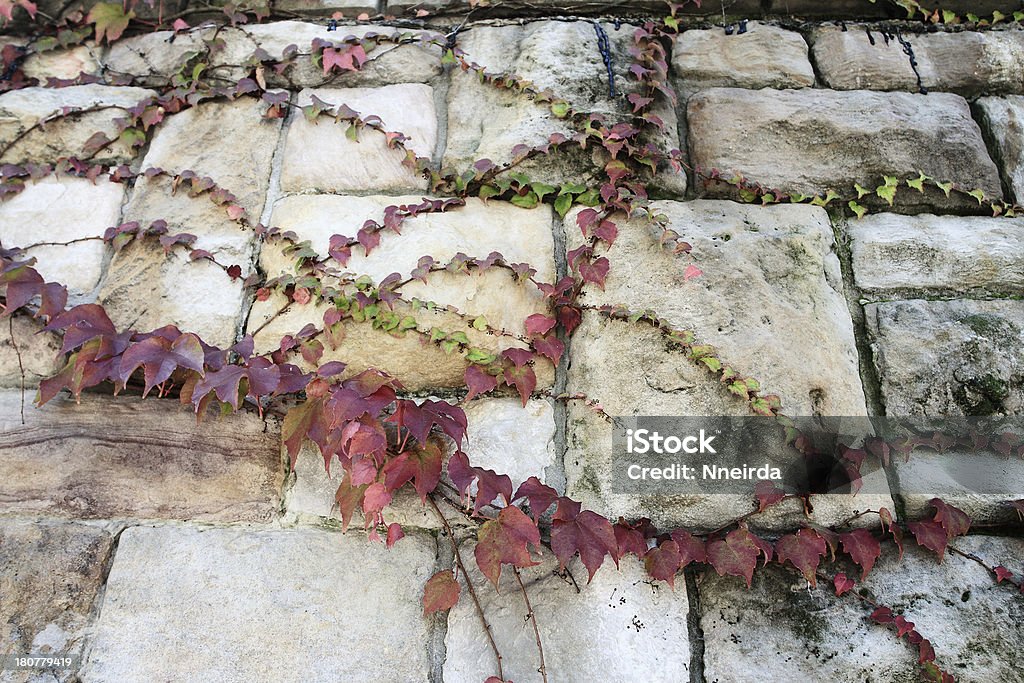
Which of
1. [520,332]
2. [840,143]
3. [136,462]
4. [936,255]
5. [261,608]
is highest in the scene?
[840,143]

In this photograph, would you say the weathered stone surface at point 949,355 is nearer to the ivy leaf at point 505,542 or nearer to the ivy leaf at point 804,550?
the ivy leaf at point 804,550

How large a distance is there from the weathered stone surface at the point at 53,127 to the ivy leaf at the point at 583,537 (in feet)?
4.67

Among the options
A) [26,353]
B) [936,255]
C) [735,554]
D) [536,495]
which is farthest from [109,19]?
[936,255]

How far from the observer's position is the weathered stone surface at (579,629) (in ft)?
4.38

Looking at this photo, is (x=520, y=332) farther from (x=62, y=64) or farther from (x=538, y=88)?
(x=62, y=64)

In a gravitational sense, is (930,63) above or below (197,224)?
above

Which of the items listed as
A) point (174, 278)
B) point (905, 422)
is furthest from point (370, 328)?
point (905, 422)

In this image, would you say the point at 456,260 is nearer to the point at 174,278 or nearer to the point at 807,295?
the point at 174,278

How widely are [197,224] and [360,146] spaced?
43 centimetres

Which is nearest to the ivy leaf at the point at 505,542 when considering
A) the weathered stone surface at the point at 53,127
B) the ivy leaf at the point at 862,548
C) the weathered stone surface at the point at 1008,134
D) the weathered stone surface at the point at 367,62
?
the ivy leaf at the point at 862,548

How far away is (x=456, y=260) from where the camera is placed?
1.63 metres

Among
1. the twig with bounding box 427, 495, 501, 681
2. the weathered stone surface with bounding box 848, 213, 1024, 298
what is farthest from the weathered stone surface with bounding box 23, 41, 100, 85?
the weathered stone surface with bounding box 848, 213, 1024, 298

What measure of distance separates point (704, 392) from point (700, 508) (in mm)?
230

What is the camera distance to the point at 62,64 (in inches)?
78.5
